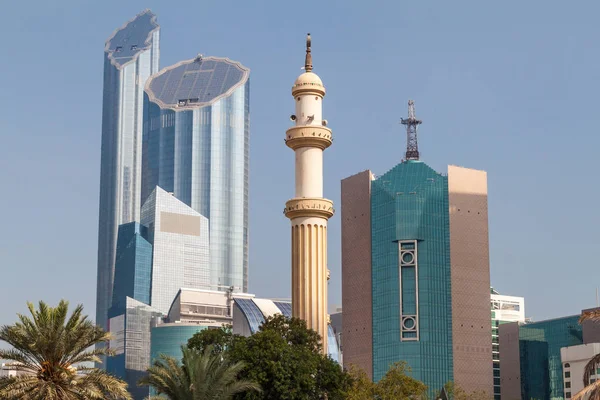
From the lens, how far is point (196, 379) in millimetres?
69062

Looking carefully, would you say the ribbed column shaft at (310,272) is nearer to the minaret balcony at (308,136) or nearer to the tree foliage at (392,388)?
the minaret balcony at (308,136)

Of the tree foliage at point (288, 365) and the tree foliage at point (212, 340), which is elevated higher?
the tree foliage at point (212, 340)

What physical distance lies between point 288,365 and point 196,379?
983 centimetres

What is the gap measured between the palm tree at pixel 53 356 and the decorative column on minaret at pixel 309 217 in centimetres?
2571

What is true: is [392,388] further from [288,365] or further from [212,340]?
[288,365]

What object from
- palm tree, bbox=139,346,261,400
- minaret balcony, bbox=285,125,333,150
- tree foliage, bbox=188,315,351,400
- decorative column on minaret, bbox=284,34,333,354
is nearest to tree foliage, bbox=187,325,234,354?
tree foliage, bbox=188,315,351,400

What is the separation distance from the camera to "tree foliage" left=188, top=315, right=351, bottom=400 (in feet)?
251

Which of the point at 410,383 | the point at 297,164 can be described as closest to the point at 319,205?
the point at 297,164

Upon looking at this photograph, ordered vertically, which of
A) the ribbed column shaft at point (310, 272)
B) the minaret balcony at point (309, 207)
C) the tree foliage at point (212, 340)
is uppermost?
the minaret balcony at point (309, 207)

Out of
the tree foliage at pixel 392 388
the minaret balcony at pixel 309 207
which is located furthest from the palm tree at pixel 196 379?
the tree foliage at pixel 392 388

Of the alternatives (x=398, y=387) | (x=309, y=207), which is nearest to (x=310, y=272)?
(x=309, y=207)

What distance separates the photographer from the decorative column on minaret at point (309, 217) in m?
84.8

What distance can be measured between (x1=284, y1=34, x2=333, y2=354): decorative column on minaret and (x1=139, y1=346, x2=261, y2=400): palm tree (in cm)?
1494

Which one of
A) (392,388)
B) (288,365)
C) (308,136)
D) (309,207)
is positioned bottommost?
(392,388)
